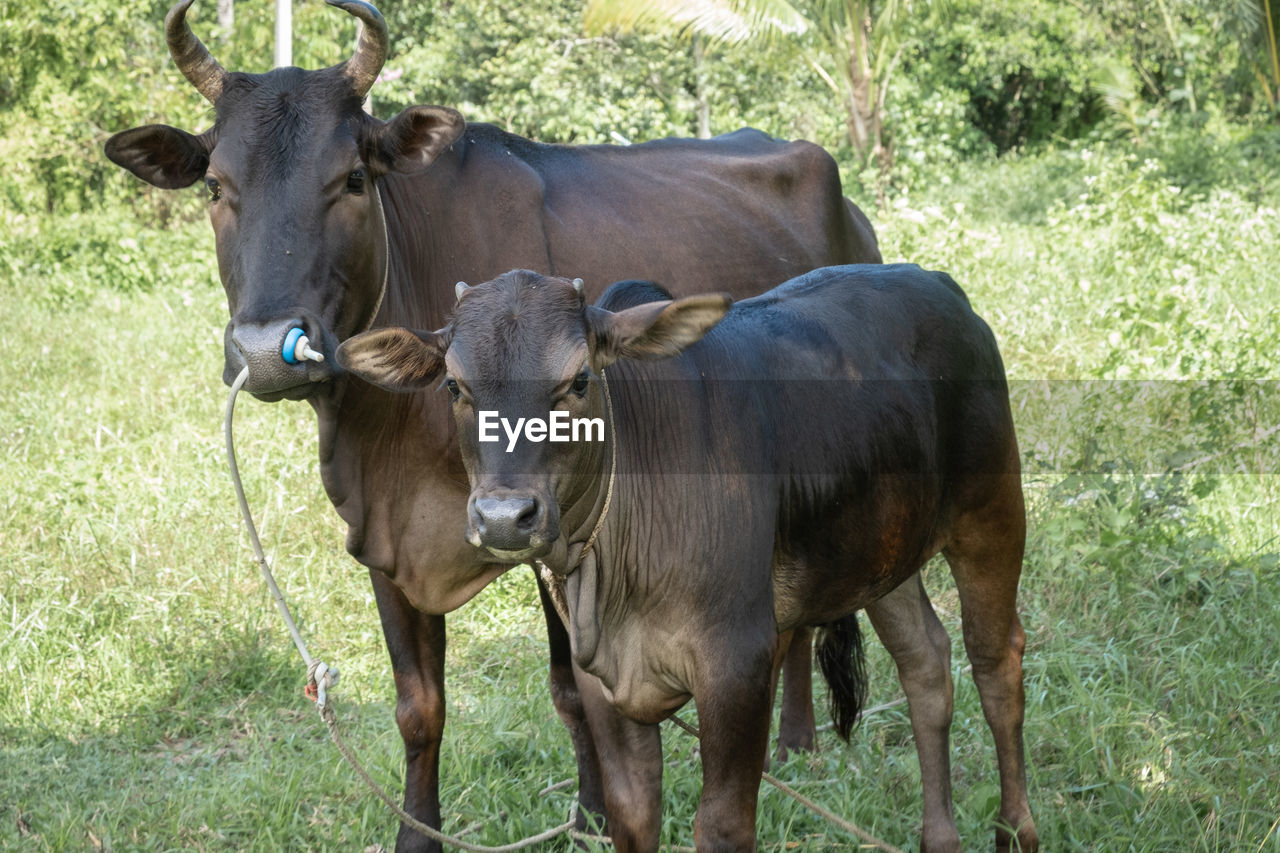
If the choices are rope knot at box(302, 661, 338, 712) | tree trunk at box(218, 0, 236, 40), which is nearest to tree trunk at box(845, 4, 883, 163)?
tree trunk at box(218, 0, 236, 40)

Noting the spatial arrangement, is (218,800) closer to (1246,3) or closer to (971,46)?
(1246,3)

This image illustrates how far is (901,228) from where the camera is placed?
10438 mm

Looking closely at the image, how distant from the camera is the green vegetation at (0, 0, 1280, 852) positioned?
157 inches

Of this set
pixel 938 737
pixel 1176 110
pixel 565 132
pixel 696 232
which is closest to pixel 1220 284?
pixel 696 232

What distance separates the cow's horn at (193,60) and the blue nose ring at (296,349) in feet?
2.52

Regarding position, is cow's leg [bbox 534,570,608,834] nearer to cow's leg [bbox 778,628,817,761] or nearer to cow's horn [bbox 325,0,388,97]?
cow's leg [bbox 778,628,817,761]

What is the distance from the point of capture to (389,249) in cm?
356

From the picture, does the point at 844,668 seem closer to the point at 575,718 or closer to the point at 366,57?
the point at 575,718

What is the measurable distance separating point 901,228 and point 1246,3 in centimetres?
737

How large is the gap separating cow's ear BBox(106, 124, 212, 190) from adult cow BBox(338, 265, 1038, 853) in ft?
3.43

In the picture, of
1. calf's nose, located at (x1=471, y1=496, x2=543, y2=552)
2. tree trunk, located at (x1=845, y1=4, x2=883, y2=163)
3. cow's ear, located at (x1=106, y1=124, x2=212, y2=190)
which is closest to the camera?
calf's nose, located at (x1=471, y1=496, x2=543, y2=552)

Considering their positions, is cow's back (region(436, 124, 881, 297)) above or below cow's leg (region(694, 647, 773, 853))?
above

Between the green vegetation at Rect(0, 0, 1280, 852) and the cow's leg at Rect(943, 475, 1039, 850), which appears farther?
the green vegetation at Rect(0, 0, 1280, 852)

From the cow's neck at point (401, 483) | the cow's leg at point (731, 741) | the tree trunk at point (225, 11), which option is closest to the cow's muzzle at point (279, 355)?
the cow's neck at point (401, 483)
